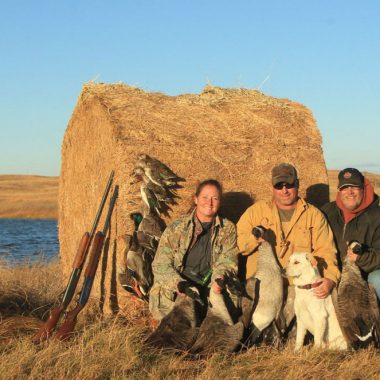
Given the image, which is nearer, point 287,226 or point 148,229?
point 287,226

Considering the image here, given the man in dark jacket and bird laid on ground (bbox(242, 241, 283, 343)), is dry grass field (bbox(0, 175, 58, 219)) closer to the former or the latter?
the man in dark jacket

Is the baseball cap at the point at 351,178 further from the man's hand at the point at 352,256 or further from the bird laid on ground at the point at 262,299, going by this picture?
the bird laid on ground at the point at 262,299

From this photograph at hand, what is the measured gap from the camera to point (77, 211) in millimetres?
10211

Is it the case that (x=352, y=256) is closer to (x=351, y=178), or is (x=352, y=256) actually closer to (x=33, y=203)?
(x=351, y=178)

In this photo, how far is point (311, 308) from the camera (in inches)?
260

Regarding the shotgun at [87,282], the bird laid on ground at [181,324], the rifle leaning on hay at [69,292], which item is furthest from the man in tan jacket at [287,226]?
the rifle leaning on hay at [69,292]

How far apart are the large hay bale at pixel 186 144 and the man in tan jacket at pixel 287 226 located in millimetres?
1316

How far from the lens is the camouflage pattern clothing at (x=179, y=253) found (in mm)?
6973

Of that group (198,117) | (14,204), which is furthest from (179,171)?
(14,204)

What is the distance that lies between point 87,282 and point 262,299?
215 cm

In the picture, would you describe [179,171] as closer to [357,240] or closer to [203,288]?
[203,288]

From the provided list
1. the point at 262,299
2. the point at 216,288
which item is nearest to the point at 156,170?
the point at 216,288

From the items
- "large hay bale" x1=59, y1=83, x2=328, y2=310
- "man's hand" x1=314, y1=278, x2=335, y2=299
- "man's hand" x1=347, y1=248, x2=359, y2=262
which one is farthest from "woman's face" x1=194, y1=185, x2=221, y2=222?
"man's hand" x1=347, y1=248, x2=359, y2=262

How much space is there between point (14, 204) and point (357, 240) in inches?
1613
